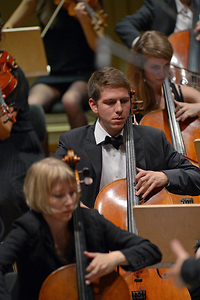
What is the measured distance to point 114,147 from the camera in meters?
1.53

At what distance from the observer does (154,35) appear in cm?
195

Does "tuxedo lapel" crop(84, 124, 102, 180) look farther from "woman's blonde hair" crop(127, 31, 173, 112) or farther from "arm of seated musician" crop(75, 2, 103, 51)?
"arm of seated musician" crop(75, 2, 103, 51)

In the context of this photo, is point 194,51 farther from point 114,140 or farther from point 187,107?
point 114,140

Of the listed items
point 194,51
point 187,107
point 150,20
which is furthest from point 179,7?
point 187,107

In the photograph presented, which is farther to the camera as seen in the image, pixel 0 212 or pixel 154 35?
pixel 154 35

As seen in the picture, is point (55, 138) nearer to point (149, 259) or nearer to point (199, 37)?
point (199, 37)

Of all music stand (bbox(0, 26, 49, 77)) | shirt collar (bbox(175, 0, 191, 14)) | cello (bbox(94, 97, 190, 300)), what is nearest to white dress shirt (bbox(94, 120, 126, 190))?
cello (bbox(94, 97, 190, 300))

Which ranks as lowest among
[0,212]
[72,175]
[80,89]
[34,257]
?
[0,212]

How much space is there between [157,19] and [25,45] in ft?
3.12

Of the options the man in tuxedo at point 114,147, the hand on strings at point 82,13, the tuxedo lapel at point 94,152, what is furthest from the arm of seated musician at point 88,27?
the tuxedo lapel at point 94,152

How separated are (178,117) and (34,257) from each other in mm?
1128

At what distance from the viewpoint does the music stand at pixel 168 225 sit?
94 centimetres

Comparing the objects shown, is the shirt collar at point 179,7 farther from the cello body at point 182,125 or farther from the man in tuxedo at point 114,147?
the man in tuxedo at point 114,147

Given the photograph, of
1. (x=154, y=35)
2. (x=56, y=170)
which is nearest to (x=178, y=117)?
(x=154, y=35)
